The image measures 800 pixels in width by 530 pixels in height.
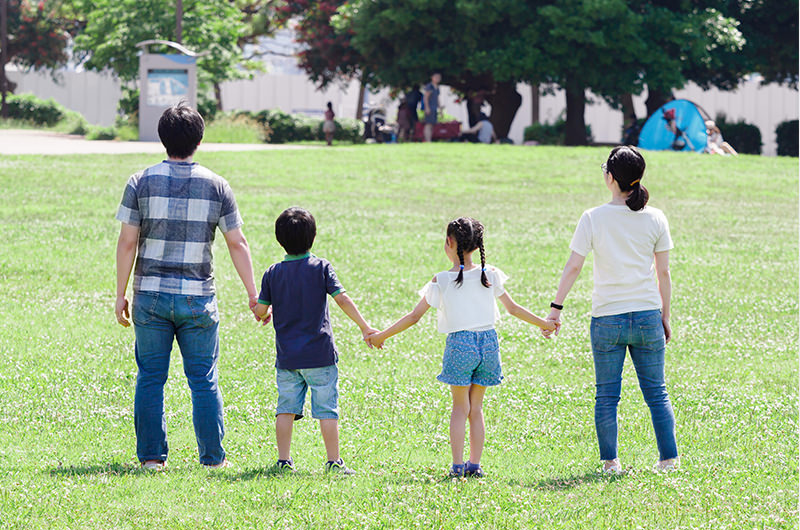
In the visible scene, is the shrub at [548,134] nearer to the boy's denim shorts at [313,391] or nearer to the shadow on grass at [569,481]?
the shadow on grass at [569,481]

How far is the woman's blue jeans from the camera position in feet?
19.4

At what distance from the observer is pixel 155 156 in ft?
83.1

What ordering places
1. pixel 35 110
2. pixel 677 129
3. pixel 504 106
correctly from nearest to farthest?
pixel 677 129, pixel 504 106, pixel 35 110

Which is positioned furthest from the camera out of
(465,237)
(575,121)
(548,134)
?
(548,134)

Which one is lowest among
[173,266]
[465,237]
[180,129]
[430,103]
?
[173,266]

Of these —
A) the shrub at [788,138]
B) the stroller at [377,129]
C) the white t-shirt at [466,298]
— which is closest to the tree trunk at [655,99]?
the shrub at [788,138]

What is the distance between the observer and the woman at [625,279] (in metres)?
5.91

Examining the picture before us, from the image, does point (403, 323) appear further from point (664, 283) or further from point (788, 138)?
point (788, 138)

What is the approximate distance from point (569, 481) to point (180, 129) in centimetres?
278

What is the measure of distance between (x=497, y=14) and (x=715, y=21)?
282 inches

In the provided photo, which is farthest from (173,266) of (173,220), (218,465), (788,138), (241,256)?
(788,138)

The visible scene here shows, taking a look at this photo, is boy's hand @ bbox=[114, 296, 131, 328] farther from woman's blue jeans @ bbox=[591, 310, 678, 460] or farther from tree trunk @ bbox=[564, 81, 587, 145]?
tree trunk @ bbox=[564, 81, 587, 145]

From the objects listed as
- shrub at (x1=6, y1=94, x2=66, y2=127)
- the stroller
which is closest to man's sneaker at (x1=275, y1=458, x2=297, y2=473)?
the stroller

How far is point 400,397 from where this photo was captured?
7984 mm
